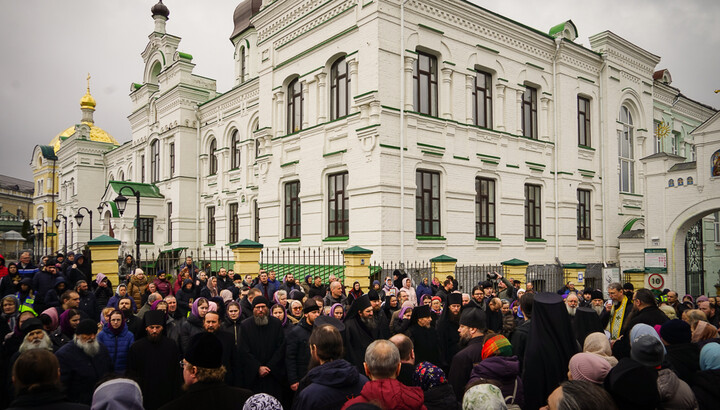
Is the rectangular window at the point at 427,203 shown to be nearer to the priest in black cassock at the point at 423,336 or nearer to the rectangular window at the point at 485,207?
the rectangular window at the point at 485,207

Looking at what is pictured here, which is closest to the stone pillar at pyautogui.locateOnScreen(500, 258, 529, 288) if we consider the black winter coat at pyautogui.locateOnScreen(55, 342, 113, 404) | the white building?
the white building

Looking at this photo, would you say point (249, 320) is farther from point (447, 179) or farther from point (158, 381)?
point (447, 179)

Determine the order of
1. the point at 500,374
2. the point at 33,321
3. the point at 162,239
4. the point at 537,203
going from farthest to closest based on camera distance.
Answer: the point at 162,239
the point at 537,203
the point at 33,321
the point at 500,374

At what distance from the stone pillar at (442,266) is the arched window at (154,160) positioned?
23169 millimetres

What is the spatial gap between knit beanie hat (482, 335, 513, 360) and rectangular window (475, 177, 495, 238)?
50.6 feet

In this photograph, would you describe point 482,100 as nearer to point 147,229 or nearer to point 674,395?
point 674,395

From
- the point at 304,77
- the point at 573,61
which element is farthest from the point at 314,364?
the point at 573,61

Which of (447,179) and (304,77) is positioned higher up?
Result: (304,77)

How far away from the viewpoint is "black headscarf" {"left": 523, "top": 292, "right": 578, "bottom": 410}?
14.5 feet

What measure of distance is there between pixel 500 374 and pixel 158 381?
3.78 metres

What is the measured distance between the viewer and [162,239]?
3158 centimetres

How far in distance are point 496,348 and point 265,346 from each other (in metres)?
3.33

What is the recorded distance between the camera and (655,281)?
56.1 feet

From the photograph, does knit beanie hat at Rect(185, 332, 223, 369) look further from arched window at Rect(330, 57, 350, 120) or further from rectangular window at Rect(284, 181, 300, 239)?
rectangular window at Rect(284, 181, 300, 239)
